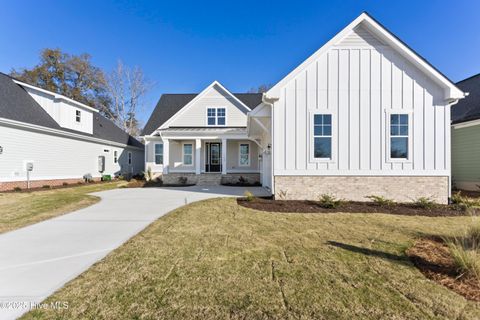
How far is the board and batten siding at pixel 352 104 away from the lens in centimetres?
815

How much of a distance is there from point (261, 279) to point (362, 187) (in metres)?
6.80

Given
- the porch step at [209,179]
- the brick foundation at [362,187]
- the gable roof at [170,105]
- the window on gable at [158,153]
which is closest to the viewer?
the brick foundation at [362,187]

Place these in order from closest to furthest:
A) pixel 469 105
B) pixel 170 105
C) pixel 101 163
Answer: pixel 469 105, pixel 101 163, pixel 170 105

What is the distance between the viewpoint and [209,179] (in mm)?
15055

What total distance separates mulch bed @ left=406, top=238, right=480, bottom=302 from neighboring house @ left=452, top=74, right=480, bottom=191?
9657 mm

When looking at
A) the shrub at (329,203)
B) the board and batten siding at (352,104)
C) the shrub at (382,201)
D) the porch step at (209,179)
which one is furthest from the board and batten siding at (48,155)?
the shrub at (382,201)

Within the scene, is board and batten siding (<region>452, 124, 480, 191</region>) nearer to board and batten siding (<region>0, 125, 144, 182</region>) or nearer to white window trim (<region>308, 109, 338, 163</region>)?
white window trim (<region>308, 109, 338, 163</region>)

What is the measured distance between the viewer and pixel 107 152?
1831 cm

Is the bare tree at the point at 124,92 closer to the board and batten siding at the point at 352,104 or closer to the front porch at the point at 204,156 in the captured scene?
the front porch at the point at 204,156

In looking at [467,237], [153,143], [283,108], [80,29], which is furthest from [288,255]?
[80,29]

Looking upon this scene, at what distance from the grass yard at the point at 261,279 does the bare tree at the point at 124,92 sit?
99.8 feet

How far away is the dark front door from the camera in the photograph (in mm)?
16906

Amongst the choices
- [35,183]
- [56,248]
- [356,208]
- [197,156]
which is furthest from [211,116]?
[56,248]

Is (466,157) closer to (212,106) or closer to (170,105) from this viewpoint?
(212,106)
